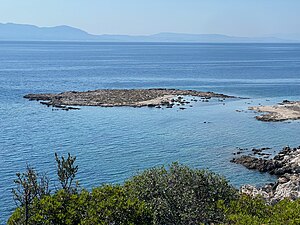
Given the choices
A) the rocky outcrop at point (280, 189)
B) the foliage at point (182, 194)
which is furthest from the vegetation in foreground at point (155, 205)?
the rocky outcrop at point (280, 189)

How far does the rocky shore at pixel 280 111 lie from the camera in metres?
74.2

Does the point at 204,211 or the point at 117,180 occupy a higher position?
the point at 204,211

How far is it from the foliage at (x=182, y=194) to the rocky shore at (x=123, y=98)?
58082 millimetres

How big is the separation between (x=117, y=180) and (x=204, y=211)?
22144 millimetres

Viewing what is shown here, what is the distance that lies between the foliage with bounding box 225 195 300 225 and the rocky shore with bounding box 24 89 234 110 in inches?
2474

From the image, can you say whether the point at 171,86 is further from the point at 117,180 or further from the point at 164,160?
the point at 117,180

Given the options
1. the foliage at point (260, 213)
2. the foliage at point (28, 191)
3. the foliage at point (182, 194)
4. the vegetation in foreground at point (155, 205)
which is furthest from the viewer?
the foliage at point (182, 194)

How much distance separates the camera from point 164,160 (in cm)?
5184

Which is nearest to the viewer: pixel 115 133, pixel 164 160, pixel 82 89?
pixel 164 160

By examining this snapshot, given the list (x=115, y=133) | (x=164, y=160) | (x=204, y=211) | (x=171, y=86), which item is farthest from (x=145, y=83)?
(x=204, y=211)

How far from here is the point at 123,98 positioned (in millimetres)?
92750

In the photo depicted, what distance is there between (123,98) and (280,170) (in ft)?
162

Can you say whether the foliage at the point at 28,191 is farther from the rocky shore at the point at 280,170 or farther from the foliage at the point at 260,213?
the rocky shore at the point at 280,170

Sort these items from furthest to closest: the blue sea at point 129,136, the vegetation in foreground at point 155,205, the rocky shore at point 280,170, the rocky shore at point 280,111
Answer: the rocky shore at point 280,111 < the blue sea at point 129,136 < the rocky shore at point 280,170 < the vegetation in foreground at point 155,205
